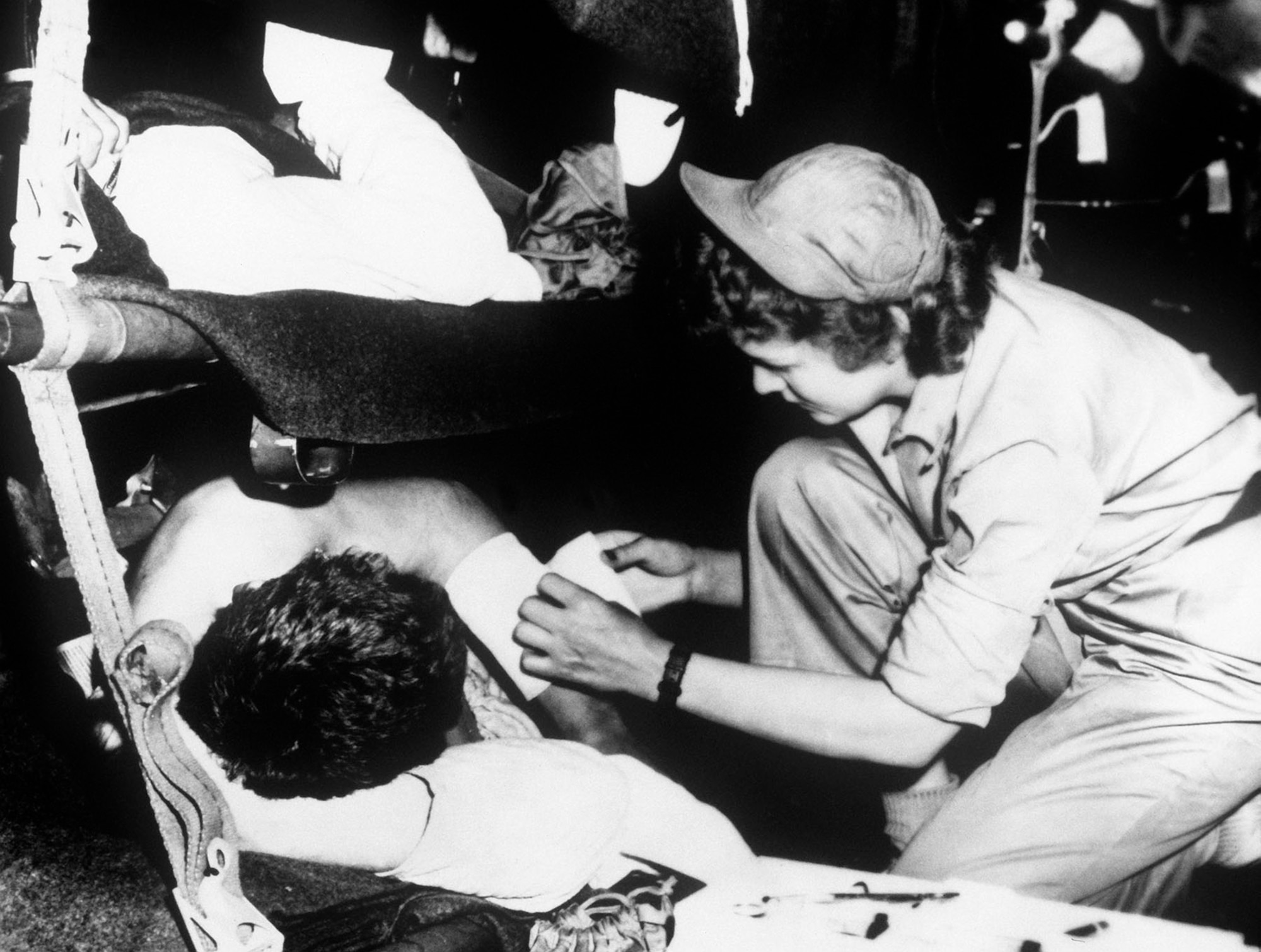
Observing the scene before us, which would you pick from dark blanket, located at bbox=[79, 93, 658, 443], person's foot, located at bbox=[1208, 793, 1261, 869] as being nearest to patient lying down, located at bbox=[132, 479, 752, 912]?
dark blanket, located at bbox=[79, 93, 658, 443]

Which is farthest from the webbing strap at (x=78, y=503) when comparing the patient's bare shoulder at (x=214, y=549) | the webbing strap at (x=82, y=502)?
the patient's bare shoulder at (x=214, y=549)

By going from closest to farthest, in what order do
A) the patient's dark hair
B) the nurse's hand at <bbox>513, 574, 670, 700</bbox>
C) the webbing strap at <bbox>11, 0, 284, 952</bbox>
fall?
the webbing strap at <bbox>11, 0, 284, 952</bbox>, the patient's dark hair, the nurse's hand at <bbox>513, 574, 670, 700</bbox>

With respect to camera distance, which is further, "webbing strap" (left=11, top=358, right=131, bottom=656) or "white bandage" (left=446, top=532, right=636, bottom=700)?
"white bandage" (left=446, top=532, right=636, bottom=700)

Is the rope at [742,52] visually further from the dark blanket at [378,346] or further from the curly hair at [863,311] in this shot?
the dark blanket at [378,346]

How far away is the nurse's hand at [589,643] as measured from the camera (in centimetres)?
106

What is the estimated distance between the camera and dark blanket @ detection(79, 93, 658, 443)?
659mm

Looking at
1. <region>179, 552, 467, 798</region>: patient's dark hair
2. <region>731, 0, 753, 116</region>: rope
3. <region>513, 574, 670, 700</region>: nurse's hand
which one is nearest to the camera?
<region>179, 552, 467, 798</region>: patient's dark hair

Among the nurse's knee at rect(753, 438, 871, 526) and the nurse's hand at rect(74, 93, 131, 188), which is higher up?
the nurse's hand at rect(74, 93, 131, 188)

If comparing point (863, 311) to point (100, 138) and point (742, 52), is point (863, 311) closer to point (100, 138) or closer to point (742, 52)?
point (742, 52)

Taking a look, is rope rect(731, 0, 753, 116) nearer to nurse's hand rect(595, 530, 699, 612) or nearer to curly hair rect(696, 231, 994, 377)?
curly hair rect(696, 231, 994, 377)

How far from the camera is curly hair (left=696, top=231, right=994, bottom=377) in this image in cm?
95

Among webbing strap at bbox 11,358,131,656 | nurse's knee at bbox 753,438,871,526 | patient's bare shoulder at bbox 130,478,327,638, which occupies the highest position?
webbing strap at bbox 11,358,131,656

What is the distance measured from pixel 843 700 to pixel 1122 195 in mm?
758

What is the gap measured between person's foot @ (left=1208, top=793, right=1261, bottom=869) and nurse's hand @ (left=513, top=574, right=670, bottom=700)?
2.21 ft
